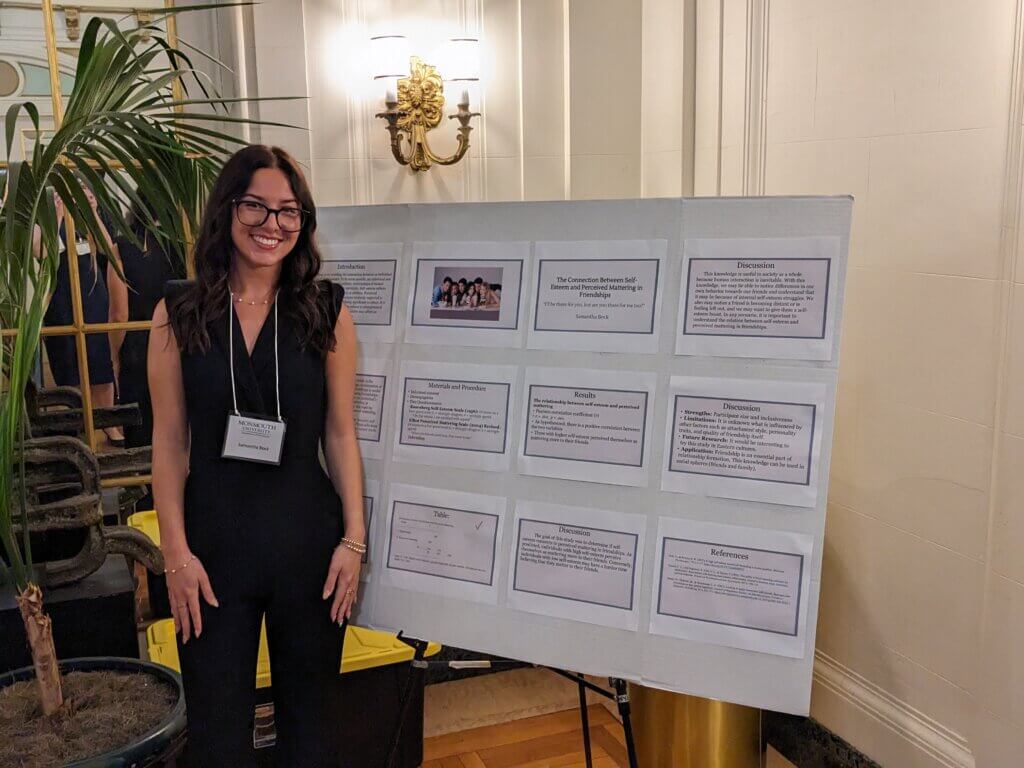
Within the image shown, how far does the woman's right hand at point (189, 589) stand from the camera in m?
1.75

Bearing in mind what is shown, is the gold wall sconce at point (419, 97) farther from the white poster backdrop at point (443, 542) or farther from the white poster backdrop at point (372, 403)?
the white poster backdrop at point (443, 542)

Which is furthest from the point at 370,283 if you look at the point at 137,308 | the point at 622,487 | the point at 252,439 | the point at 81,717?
the point at 137,308

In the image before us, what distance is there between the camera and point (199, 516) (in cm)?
177

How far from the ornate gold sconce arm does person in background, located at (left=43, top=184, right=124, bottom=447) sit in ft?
2.90

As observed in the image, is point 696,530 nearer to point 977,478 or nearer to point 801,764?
point 977,478

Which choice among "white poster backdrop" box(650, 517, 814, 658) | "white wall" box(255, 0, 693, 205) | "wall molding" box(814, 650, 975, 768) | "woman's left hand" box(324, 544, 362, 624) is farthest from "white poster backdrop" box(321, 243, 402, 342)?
"wall molding" box(814, 650, 975, 768)

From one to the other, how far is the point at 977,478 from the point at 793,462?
65cm

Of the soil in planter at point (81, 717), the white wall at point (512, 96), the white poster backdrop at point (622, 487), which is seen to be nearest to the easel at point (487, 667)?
the white poster backdrop at point (622, 487)

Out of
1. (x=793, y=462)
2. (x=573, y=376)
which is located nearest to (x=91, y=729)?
(x=573, y=376)

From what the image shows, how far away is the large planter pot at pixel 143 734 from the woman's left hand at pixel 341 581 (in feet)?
1.36

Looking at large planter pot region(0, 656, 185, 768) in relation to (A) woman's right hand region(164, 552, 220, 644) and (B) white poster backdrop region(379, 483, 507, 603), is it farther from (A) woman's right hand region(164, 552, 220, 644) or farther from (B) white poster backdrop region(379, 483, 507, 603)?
(B) white poster backdrop region(379, 483, 507, 603)

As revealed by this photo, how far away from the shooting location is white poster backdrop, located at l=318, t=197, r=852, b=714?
1.57 m

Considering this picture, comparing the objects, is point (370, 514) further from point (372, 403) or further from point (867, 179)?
point (867, 179)

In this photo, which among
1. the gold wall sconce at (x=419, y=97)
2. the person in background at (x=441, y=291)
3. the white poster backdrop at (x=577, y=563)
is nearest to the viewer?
the white poster backdrop at (x=577, y=563)
